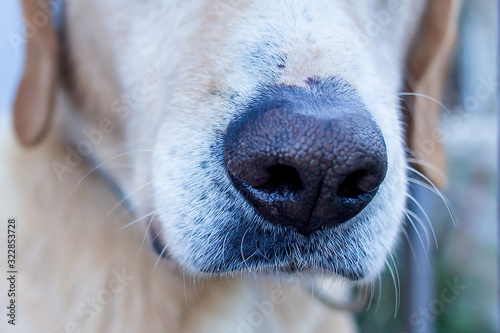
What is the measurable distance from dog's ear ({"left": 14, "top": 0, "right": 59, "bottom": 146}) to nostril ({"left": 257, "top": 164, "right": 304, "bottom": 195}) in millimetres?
1065

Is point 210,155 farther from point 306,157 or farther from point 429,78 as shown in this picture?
point 429,78

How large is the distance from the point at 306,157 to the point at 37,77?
1226mm

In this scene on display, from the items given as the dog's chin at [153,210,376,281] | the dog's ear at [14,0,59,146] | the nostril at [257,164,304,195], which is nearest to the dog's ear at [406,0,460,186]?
the dog's chin at [153,210,376,281]

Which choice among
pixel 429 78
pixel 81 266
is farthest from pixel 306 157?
pixel 429 78

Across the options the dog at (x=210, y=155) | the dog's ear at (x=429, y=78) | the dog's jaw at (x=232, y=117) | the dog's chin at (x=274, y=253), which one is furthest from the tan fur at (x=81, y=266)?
the dog's ear at (x=429, y=78)

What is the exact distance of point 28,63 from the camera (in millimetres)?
1719

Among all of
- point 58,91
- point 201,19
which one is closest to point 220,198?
point 201,19

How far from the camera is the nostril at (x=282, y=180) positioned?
38.3 inches

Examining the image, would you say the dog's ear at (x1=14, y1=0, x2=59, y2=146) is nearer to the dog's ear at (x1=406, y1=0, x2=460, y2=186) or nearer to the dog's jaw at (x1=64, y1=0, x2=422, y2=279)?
the dog's jaw at (x1=64, y1=0, x2=422, y2=279)

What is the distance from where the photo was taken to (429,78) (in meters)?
2.18

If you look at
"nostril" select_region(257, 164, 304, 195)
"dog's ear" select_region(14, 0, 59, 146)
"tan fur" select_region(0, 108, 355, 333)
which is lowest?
"tan fur" select_region(0, 108, 355, 333)

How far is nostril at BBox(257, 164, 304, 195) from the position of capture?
974mm

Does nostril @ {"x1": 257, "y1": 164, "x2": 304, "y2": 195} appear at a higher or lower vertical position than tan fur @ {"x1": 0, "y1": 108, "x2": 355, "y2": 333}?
higher

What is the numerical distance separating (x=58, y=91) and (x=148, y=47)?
50cm
